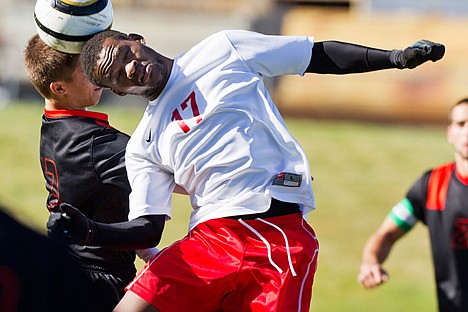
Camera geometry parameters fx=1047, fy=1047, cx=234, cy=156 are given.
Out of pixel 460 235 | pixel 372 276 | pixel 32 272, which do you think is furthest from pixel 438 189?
pixel 32 272

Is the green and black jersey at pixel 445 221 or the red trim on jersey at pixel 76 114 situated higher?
the red trim on jersey at pixel 76 114

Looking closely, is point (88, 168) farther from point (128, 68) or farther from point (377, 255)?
point (377, 255)

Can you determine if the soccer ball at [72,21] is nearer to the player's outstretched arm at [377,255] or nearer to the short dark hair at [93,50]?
the short dark hair at [93,50]

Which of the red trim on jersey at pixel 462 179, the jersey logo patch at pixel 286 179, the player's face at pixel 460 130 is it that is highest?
the player's face at pixel 460 130

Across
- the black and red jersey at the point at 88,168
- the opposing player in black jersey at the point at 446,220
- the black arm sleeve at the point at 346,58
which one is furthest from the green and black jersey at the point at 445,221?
the black and red jersey at the point at 88,168

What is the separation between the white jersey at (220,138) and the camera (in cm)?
385

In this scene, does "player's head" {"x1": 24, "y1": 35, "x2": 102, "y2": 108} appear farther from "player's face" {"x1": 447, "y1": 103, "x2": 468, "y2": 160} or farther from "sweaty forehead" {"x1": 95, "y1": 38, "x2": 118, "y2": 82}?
"player's face" {"x1": 447, "y1": 103, "x2": 468, "y2": 160}

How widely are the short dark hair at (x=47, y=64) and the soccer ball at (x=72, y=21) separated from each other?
7cm

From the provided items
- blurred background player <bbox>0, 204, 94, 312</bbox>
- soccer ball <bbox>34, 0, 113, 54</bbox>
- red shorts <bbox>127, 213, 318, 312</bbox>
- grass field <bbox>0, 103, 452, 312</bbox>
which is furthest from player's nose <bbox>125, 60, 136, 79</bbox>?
grass field <bbox>0, 103, 452, 312</bbox>

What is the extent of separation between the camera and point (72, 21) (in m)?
4.12

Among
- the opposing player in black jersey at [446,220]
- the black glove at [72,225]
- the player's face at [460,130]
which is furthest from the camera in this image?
the opposing player in black jersey at [446,220]

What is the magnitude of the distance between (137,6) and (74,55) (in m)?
15.9

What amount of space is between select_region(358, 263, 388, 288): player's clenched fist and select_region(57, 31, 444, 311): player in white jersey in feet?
3.94

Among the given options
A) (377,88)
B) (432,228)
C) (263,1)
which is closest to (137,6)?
(263,1)
